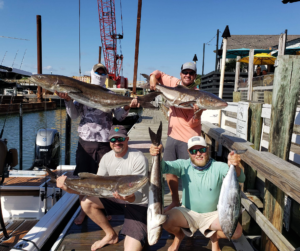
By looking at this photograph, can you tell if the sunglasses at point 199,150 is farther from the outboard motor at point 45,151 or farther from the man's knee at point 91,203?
the outboard motor at point 45,151

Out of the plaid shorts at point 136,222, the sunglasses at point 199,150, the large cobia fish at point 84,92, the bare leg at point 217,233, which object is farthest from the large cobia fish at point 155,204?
the large cobia fish at point 84,92

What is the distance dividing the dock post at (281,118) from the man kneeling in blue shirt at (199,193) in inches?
24.0

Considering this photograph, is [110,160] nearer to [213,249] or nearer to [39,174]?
[213,249]

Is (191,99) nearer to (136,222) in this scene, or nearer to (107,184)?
(107,184)

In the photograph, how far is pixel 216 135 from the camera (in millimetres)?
4789

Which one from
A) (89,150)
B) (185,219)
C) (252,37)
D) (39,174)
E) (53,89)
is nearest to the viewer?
(185,219)

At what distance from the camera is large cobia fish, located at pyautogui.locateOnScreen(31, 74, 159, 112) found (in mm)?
2729

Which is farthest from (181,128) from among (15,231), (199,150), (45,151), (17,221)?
(45,151)

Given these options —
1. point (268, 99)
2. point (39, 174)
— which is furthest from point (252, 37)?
point (39, 174)

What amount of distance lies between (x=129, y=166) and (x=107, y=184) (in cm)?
37

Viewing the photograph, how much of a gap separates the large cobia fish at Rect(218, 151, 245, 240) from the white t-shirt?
2.43 ft

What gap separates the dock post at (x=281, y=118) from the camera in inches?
109

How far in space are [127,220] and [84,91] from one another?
147cm

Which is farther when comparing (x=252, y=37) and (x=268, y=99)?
(x=252, y=37)
